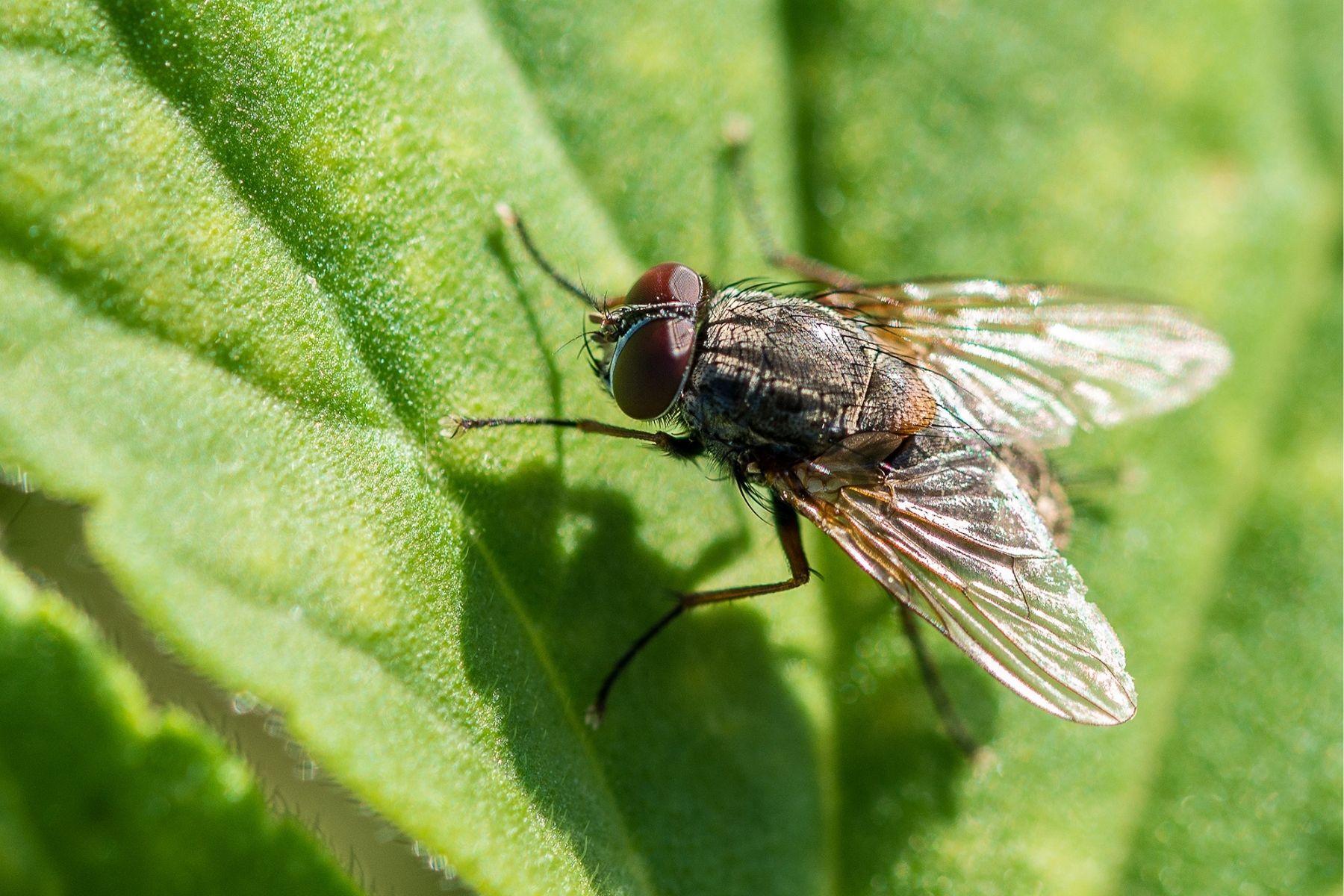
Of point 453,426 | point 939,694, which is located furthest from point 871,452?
point 453,426

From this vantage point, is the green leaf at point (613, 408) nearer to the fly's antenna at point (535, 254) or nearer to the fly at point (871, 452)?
the fly's antenna at point (535, 254)

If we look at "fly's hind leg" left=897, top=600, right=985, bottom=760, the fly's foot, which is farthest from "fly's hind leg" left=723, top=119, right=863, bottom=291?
the fly's foot

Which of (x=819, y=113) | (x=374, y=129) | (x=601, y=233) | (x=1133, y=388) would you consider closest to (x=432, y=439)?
(x=374, y=129)

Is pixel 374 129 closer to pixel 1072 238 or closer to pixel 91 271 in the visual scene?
pixel 91 271

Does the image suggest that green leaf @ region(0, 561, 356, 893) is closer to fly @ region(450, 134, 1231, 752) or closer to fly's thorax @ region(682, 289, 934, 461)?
fly @ region(450, 134, 1231, 752)

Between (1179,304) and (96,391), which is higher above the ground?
(96,391)

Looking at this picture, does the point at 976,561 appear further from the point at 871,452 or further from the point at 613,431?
the point at 613,431
